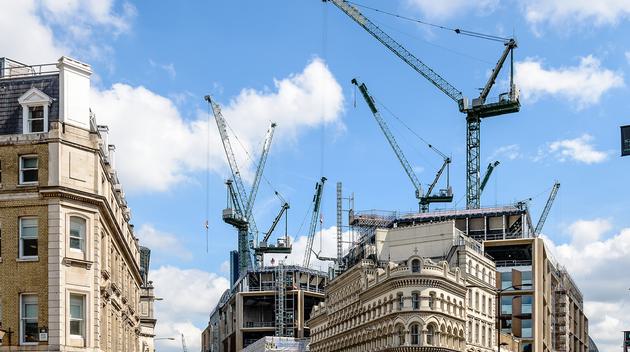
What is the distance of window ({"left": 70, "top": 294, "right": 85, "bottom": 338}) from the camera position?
51594mm

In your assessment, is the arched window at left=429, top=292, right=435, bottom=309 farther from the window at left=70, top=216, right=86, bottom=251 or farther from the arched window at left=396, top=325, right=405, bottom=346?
the window at left=70, top=216, right=86, bottom=251

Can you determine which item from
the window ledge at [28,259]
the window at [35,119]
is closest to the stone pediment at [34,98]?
the window at [35,119]

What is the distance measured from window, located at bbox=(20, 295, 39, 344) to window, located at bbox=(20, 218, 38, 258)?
2.26 metres

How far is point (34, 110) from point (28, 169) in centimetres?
372

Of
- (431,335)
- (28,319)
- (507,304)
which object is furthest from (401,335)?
(28,319)

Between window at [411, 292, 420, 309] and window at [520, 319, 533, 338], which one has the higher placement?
window at [411, 292, 420, 309]

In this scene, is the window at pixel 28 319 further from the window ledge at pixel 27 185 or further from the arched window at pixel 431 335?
the arched window at pixel 431 335

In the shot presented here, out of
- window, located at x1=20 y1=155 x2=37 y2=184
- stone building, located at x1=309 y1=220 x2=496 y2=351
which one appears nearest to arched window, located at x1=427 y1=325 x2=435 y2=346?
stone building, located at x1=309 y1=220 x2=496 y2=351

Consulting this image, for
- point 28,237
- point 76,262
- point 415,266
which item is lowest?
point 76,262

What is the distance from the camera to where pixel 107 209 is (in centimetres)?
5631

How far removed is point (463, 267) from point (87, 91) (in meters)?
80.8

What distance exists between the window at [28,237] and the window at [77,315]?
10.3 ft

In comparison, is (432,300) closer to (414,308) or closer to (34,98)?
(414,308)

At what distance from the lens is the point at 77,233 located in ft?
175
